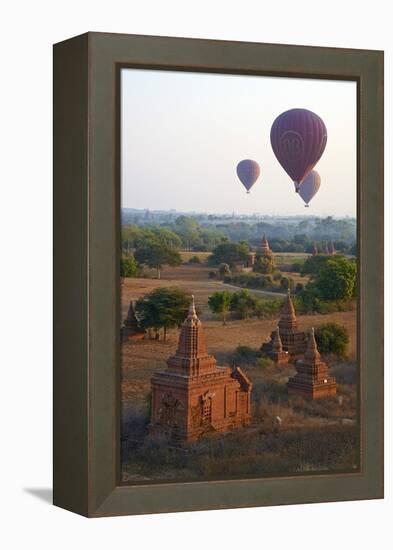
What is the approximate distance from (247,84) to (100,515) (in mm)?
2986

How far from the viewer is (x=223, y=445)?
10.7 meters

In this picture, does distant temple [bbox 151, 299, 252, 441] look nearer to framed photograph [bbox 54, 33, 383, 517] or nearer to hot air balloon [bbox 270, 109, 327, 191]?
framed photograph [bbox 54, 33, 383, 517]

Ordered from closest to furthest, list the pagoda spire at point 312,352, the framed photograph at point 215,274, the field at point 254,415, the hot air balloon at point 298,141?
the framed photograph at point 215,274 < the field at point 254,415 < the hot air balloon at point 298,141 < the pagoda spire at point 312,352

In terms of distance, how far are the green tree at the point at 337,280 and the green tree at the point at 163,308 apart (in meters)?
1.00

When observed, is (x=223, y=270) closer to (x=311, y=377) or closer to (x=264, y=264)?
(x=264, y=264)

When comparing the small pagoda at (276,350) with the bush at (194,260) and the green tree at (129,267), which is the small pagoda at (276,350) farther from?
the green tree at (129,267)

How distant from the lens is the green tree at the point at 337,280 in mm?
11055

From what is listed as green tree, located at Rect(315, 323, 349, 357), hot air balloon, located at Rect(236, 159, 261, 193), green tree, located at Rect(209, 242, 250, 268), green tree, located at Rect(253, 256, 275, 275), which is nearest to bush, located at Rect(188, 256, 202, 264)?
green tree, located at Rect(209, 242, 250, 268)

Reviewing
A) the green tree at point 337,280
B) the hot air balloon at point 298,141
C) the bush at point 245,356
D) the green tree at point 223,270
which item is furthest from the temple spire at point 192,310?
the hot air balloon at point 298,141

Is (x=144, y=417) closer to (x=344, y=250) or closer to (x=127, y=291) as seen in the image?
(x=127, y=291)

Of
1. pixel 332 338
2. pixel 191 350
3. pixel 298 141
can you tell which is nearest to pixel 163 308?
pixel 191 350

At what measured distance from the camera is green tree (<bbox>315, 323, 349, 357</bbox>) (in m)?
11.0

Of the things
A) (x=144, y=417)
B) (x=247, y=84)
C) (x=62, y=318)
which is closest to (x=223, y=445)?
(x=144, y=417)

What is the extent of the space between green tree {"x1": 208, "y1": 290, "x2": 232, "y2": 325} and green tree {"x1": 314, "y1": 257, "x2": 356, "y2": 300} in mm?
674
